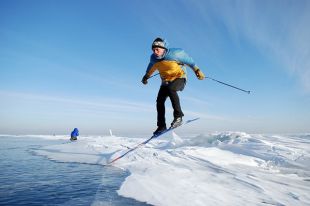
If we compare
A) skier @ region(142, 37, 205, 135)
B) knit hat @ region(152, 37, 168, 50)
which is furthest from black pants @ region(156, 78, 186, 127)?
knit hat @ region(152, 37, 168, 50)

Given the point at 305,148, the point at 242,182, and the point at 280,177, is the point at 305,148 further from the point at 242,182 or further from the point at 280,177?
Result: the point at 242,182

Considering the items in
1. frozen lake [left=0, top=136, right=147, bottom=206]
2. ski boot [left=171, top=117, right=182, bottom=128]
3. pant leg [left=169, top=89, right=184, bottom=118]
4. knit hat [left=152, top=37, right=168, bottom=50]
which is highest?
knit hat [left=152, top=37, right=168, bottom=50]

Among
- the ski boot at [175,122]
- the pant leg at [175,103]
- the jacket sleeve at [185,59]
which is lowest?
the ski boot at [175,122]

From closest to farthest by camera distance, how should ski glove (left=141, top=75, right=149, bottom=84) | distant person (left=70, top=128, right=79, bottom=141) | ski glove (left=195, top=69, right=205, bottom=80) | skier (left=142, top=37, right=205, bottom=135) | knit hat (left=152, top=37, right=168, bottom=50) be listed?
1. knit hat (left=152, top=37, right=168, bottom=50)
2. skier (left=142, top=37, right=205, bottom=135)
3. ski glove (left=195, top=69, right=205, bottom=80)
4. ski glove (left=141, top=75, right=149, bottom=84)
5. distant person (left=70, top=128, right=79, bottom=141)

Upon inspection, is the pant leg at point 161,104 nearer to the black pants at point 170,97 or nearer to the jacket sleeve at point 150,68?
the black pants at point 170,97

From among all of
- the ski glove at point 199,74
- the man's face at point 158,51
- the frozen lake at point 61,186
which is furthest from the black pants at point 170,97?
the frozen lake at point 61,186

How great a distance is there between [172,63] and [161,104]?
3.32 feet

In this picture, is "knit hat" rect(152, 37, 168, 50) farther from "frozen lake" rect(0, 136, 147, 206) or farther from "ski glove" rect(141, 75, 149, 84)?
"frozen lake" rect(0, 136, 147, 206)

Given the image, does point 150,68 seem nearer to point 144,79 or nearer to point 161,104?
point 144,79

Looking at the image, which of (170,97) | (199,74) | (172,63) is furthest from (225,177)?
(172,63)

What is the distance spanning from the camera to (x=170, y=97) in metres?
5.71

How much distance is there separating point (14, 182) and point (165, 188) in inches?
114

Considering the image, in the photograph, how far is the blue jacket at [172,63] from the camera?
560 centimetres

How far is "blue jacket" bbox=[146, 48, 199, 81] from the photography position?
5.60 m
